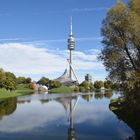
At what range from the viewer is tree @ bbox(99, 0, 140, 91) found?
3600 cm

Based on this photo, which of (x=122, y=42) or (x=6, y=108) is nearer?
(x=122, y=42)

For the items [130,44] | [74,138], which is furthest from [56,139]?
[130,44]

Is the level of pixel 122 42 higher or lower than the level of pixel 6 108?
higher

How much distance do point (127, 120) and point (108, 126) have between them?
3.51m

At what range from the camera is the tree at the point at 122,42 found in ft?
118

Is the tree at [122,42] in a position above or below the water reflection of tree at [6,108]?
above

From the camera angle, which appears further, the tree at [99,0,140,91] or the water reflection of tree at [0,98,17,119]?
the water reflection of tree at [0,98,17,119]

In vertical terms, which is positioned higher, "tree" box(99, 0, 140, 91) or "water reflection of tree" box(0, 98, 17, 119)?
"tree" box(99, 0, 140, 91)

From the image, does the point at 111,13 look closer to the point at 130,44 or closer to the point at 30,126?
the point at 130,44

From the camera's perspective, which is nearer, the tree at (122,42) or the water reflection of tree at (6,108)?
the tree at (122,42)

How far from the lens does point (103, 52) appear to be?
128 ft

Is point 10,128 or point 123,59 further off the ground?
point 123,59

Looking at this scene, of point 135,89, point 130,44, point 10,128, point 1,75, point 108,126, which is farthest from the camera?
point 1,75

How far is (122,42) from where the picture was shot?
122ft
